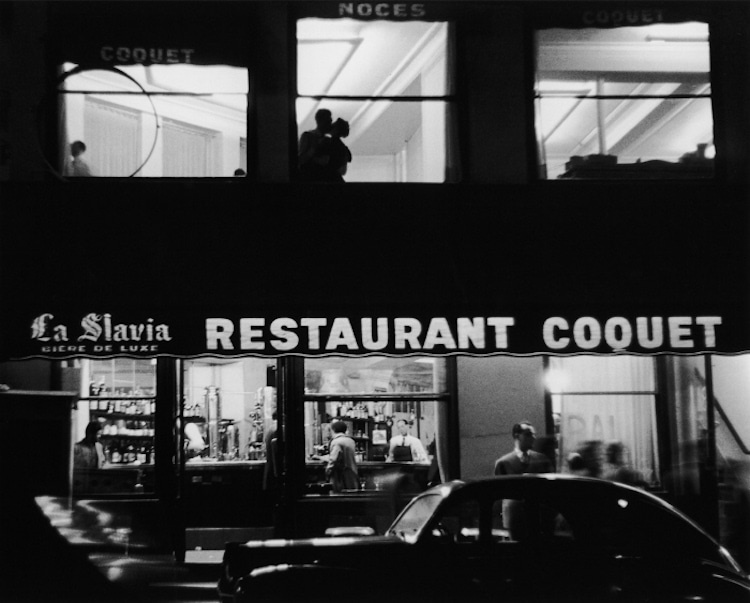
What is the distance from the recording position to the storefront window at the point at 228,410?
38.7 feet

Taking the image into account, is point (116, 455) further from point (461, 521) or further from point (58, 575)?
point (461, 521)

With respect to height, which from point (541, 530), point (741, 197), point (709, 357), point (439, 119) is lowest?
point (541, 530)

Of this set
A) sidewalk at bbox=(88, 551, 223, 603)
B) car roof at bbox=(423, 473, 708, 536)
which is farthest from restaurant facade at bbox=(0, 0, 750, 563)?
car roof at bbox=(423, 473, 708, 536)

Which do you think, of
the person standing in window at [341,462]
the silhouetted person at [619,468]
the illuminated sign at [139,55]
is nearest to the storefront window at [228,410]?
the person standing in window at [341,462]

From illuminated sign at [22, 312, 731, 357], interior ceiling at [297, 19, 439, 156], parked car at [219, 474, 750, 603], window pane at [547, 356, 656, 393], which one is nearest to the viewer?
parked car at [219, 474, 750, 603]

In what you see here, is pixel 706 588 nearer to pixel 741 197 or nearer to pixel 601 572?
pixel 601 572

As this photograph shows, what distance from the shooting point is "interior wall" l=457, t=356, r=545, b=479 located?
418 inches

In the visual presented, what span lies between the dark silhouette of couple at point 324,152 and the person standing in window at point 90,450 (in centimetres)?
386

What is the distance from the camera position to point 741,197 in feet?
32.1

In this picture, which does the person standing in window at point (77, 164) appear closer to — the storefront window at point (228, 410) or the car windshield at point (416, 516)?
the storefront window at point (228, 410)

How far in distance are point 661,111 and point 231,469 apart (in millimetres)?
6743

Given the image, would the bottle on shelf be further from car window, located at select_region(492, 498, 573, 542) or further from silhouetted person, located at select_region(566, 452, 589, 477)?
car window, located at select_region(492, 498, 573, 542)

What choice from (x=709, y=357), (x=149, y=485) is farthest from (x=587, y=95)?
(x=149, y=485)

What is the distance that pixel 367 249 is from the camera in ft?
30.4
